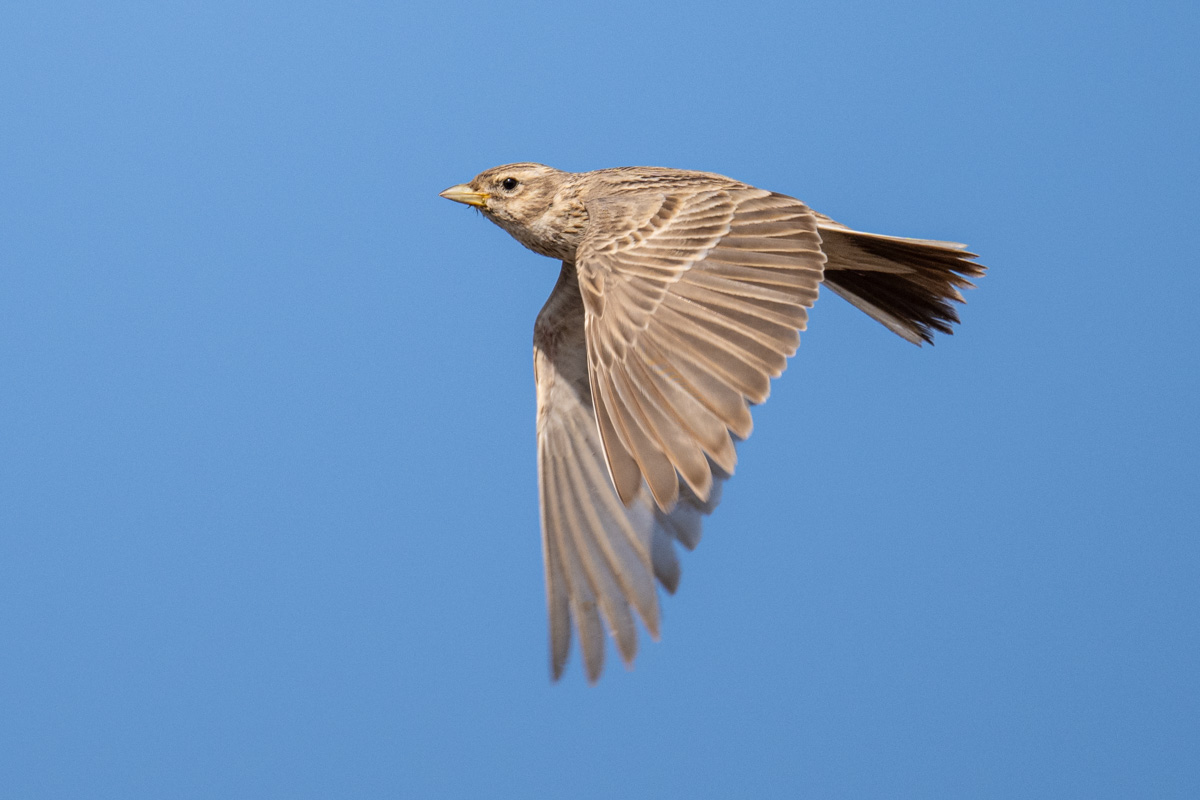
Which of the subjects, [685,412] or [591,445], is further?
[591,445]

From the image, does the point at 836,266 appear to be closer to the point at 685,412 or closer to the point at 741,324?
the point at 741,324

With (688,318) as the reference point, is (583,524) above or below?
below

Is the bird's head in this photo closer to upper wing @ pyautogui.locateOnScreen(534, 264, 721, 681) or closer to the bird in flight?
the bird in flight

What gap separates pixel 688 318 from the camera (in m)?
3.92

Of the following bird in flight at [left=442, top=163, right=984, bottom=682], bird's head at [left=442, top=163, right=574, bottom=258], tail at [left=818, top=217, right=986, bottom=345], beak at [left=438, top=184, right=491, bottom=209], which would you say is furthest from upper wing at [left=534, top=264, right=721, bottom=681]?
tail at [left=818, top=217, right=986, bottom=345]

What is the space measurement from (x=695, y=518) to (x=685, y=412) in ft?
3.23

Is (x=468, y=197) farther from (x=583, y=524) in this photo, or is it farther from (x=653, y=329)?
(x=653, y=329)

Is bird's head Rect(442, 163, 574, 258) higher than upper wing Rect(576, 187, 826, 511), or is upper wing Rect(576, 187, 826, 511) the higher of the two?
bird's head Rect(442, 163, 574, 258)

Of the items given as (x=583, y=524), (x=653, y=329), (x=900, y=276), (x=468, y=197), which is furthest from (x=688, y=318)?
(x=468, y=197)

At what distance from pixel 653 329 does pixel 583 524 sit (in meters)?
1.18

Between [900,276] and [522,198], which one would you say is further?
[522,198]

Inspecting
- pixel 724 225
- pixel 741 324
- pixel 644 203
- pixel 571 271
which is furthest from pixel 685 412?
pixel 571 271

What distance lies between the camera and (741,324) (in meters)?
3.81

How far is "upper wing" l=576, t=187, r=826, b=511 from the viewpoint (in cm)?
356
